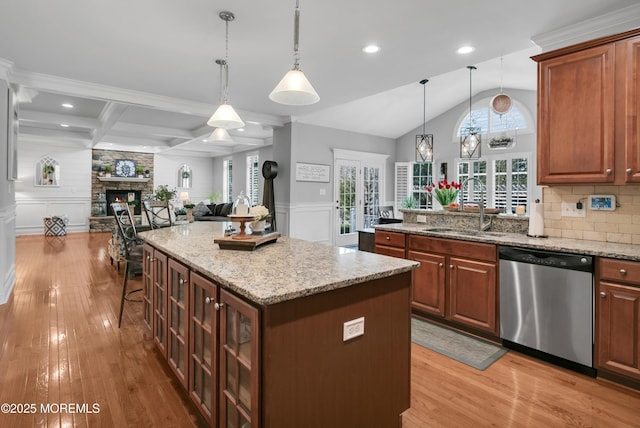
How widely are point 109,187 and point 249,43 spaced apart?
9.34 m

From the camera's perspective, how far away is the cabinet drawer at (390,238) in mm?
3416

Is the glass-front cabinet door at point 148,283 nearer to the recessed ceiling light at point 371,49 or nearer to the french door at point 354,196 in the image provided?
the recessed ceiling light at point 371,49

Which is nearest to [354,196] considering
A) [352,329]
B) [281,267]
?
[281,267]

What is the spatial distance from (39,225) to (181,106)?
23.2ft

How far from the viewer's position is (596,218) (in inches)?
103

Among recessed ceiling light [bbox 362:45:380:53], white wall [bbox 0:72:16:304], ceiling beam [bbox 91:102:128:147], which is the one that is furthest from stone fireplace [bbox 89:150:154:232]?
recessed ceiling light [bbox 362:45:380:53]

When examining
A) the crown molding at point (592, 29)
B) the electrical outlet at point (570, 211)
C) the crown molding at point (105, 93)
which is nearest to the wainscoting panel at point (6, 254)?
the crown molding at point (105, 93)

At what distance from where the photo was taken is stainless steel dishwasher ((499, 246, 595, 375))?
7.35 ft

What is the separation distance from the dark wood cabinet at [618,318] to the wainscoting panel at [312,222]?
4.70m

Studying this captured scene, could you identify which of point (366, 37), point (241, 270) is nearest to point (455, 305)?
point (241, 270)

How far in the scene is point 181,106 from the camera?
507 centimetres

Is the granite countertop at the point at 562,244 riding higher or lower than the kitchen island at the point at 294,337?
higher

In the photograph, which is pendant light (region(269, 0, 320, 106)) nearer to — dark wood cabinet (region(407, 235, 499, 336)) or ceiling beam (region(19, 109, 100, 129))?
dark wood cabinet (region(407, 235, 499, 336))

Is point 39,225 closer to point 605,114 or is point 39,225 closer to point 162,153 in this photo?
point 162,153
